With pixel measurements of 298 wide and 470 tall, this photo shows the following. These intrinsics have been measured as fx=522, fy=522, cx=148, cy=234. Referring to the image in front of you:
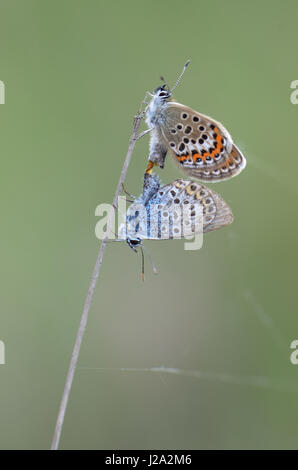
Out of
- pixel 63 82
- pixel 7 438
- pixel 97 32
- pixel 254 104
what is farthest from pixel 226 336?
pixel 97 32

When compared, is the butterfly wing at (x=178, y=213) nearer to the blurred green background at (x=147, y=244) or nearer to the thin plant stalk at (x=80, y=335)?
the thin plant stalk at (x=80, y=335)

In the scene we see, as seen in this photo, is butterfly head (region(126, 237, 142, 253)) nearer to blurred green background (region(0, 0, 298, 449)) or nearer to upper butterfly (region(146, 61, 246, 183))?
upper butterfly (region(146, 61, 246, 183))

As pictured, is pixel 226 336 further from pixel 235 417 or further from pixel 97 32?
pixel 97 32

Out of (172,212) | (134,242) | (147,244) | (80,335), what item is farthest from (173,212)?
(147,244)

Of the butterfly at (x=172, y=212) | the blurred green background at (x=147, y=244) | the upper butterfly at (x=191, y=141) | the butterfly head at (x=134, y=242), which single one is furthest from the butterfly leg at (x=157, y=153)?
the blurred green background at (x=147, y=244)

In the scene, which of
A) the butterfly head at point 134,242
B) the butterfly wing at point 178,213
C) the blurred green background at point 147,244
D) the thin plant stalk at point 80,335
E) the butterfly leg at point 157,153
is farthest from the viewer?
the blurred green background at point 147,244

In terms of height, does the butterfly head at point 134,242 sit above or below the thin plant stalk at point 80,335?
above

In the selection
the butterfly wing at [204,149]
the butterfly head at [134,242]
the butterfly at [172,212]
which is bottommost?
the butterfly head at [134,242]
